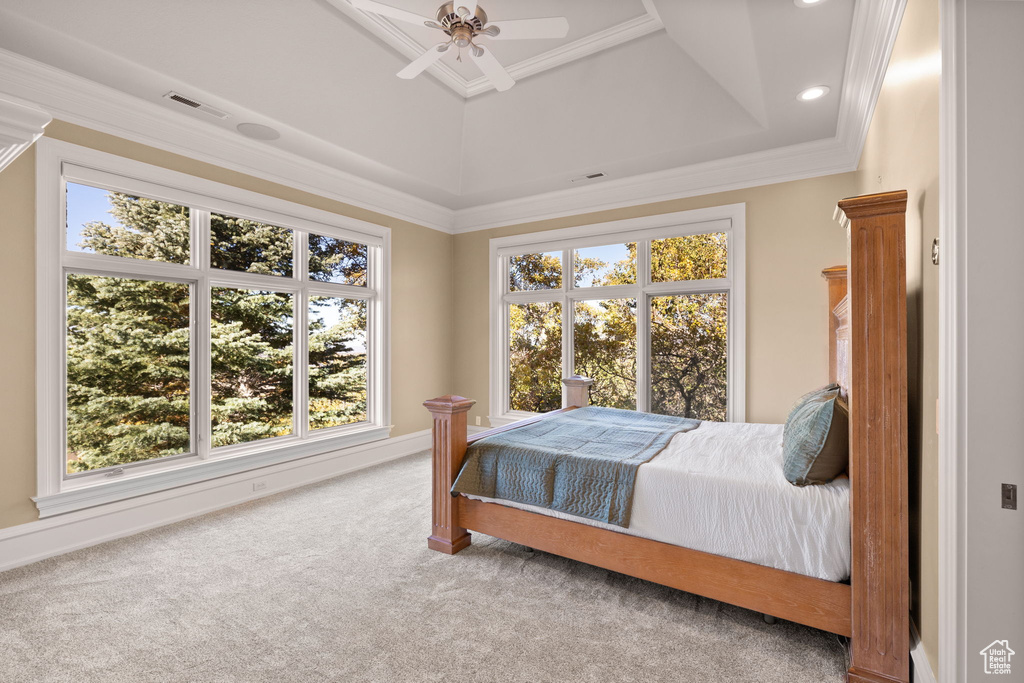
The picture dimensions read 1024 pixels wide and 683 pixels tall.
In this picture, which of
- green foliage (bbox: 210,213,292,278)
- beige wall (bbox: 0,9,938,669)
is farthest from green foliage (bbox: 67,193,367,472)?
beige wall (bbox: 0,9,938,669)

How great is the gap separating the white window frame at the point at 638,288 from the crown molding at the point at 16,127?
14.1 feet

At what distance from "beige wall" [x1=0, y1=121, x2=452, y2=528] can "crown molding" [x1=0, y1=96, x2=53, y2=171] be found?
324 centimetres

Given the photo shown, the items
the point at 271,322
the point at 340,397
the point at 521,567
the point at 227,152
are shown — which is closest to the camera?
the point at 521,567

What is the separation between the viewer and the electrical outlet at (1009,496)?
128 cm

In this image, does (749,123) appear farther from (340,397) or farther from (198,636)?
(198,636)

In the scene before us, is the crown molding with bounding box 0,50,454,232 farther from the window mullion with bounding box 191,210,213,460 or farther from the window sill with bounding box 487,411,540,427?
the window sill with bounding box 487,411,540,427

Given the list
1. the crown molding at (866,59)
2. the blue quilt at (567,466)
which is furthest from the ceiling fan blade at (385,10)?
the blue quilt at (567,466)

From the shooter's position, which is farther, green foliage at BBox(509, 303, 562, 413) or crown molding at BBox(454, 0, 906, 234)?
green foliage at BBox(509, 303, 562, 413)

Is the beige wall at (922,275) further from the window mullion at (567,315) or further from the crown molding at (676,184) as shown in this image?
the window mullion at (567,315)

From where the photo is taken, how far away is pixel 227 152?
11.9 feet

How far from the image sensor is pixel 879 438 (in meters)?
1.72

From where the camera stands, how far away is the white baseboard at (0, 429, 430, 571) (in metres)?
2.74

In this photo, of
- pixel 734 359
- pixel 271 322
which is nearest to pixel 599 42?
pixel 734 359

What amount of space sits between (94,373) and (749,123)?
188 inches
